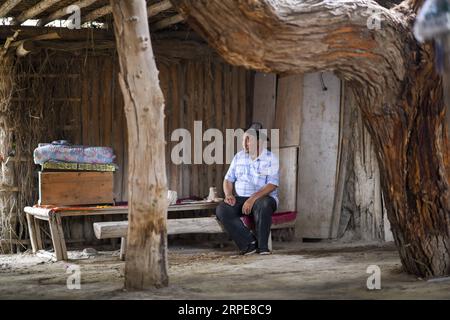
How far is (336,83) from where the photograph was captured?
1027 centimetres

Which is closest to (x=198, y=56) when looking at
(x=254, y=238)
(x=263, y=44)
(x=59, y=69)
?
(x=59, y=69)

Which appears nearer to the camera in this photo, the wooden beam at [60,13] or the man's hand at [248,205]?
the wooden beam at [60,13]

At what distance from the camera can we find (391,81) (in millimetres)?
6684

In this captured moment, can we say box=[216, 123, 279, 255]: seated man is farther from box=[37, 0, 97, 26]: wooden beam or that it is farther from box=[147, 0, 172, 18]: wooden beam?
box=[37, 0, 97, 26]: wooden beam

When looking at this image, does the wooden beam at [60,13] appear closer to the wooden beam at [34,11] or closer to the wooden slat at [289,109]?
the wooden beam at [34,11]

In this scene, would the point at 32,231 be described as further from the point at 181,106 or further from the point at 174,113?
the point at 181,106

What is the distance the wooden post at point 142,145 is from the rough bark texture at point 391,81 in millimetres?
432

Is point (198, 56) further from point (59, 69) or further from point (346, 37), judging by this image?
point (346, 37)

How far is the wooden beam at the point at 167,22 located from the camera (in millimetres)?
9520

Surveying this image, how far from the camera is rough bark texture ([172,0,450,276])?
620cm

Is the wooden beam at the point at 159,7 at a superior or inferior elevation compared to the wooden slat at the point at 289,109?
superior

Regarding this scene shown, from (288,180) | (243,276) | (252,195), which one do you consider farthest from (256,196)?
(243,276)

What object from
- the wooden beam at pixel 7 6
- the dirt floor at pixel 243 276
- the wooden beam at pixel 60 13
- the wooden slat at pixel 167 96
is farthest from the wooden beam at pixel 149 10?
the dirt floor at pixel 243 276
